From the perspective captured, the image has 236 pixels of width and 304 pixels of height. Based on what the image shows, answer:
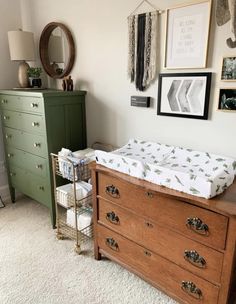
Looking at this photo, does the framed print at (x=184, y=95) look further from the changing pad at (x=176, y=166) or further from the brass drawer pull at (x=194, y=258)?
the brass drawer pull at (x=194, y=258)

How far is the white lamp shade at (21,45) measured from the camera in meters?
2.40

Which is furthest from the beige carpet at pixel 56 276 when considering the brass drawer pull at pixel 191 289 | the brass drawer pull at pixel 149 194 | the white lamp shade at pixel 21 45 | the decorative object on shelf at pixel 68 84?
the white lamp shade at pixel 21 45

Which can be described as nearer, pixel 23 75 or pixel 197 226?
pixel 197 226

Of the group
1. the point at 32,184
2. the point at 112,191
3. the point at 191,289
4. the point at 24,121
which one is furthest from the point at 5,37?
the point at 191,289

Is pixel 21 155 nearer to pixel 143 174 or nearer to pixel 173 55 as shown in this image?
pixel 143 174

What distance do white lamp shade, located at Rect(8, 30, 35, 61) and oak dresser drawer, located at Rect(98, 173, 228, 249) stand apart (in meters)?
1.55

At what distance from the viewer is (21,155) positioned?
251 centimetres

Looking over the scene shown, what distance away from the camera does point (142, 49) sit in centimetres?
185

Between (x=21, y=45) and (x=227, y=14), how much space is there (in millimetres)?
1852

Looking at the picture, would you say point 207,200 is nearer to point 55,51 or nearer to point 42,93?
point 42,93

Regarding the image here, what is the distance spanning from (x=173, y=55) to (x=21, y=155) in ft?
5.60

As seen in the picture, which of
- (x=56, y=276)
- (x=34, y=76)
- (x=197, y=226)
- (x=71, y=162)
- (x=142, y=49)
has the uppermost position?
(x=142, y=49)

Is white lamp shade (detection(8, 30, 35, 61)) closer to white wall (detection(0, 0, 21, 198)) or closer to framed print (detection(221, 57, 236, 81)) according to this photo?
white wall (detection(0, 0, 21, 198))

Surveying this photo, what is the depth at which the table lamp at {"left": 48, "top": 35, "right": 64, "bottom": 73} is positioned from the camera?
247 cm
